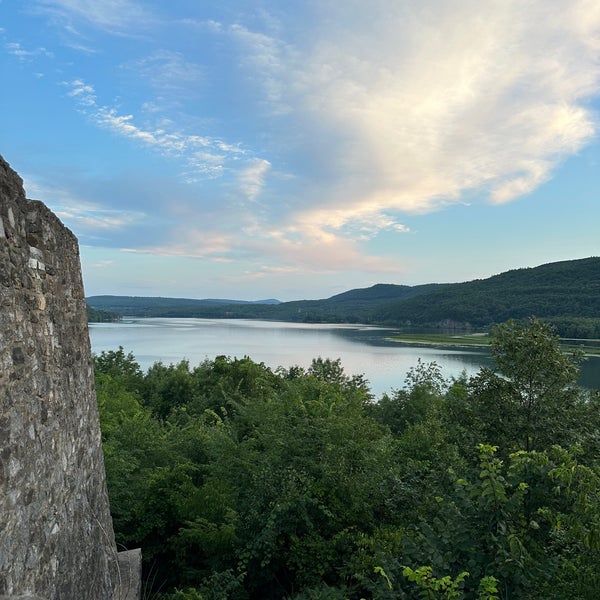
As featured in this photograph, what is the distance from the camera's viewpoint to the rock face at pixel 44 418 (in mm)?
2734

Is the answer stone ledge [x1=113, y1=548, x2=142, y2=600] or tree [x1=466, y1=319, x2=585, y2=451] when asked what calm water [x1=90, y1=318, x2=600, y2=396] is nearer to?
tree [x1=466, y1=319, x2=585, y2=451]

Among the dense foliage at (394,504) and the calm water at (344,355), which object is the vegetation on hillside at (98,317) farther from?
the dense foliage at (394,504)

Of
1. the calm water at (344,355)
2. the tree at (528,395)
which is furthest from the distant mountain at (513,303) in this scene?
the tree at (528,395)

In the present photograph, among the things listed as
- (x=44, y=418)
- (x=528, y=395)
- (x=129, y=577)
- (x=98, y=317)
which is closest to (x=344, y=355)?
(x=528, y=395)

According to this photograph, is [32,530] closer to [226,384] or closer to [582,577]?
[582,577]

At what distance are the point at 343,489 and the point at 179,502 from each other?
2732 mm

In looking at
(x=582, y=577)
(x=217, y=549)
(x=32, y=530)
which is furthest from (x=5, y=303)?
(x=217, y=549)

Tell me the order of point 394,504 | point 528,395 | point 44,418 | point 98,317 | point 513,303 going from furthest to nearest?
point 98,317, point 513,303, point 528,395, point 394,504, point 44,418

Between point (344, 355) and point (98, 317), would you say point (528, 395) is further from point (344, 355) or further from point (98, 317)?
point (98, 317)

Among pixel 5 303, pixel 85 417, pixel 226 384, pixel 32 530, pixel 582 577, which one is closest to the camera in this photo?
pixel 5 303

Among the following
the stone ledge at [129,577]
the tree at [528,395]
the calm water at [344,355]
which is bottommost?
the calm water at [344,355]

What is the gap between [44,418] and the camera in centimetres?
330

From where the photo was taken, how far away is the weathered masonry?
2.73 meters

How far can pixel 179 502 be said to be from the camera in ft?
25.0
